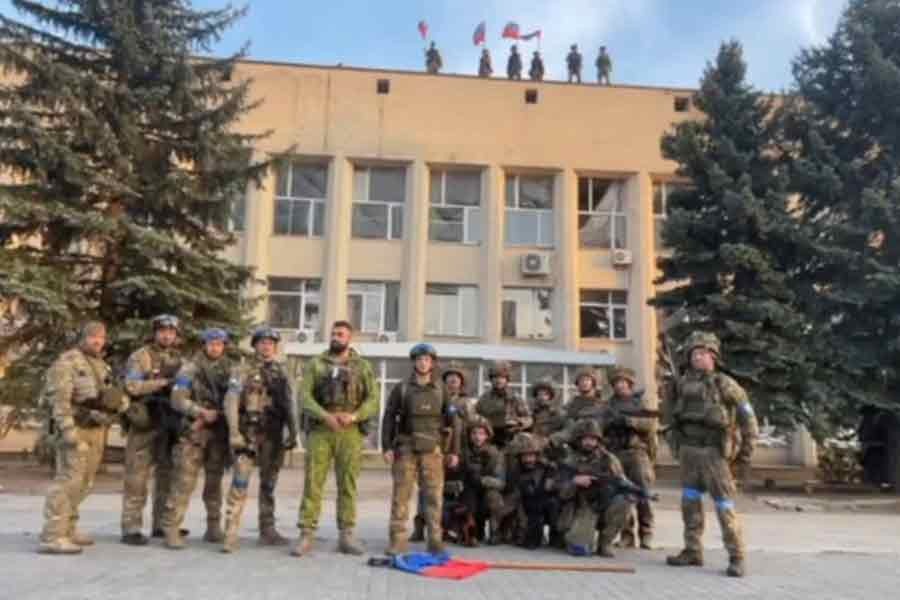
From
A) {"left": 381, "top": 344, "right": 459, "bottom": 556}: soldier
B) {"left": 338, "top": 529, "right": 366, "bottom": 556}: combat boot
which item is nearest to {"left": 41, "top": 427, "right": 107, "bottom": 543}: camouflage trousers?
{"left": 338, "top": 529, "right": 366, "bottom": 556}: combat boot

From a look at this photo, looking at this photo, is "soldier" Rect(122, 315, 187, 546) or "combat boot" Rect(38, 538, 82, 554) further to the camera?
"soldier" Rect(122, 315, 187, 546)

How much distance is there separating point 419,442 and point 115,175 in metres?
11.1

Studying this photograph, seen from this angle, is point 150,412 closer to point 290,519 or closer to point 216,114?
point 290,519

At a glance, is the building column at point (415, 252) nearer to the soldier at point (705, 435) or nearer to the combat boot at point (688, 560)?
the soldier at point (705, 435)

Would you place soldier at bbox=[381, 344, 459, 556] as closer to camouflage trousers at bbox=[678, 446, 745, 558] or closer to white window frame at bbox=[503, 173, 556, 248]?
camouflage trousers at bbox=[678, 446, 745, 558]

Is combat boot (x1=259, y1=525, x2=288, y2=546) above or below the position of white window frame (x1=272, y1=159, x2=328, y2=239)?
below

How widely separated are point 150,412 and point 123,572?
1.96 m

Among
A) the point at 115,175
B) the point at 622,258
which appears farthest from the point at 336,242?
the point at 115,175

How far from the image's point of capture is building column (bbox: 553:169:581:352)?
2630 centimetres

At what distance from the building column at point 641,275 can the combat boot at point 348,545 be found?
19085 mm

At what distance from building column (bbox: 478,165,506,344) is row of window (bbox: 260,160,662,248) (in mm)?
356

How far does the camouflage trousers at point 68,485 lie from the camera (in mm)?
7578

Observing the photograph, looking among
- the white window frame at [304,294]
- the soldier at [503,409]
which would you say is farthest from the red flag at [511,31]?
the soldier at [503,409]

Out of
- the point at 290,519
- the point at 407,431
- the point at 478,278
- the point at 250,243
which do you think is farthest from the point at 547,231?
the point at 407,431
